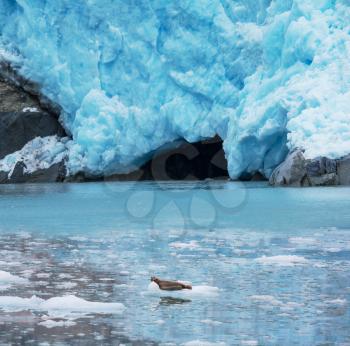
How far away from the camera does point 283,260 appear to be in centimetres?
672

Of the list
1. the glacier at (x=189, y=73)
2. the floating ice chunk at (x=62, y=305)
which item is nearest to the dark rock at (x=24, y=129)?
the glacier at (x=189, y=73)

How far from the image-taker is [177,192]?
62.6 ft

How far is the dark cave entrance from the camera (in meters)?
26.3

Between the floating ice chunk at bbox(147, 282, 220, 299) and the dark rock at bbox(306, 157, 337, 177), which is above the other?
the dark rock at bbox(306, 157, 337, 177)

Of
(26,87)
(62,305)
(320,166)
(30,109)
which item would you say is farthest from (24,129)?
(62,305)

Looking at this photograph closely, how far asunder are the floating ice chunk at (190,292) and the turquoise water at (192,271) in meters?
0.02

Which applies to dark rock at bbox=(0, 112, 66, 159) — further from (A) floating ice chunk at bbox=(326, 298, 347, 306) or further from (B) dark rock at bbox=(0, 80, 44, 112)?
(A) floating ice chunk at bbox=(326, 298, 347, 306)

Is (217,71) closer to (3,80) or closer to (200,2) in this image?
(200,2)

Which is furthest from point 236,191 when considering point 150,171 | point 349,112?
point 150,171

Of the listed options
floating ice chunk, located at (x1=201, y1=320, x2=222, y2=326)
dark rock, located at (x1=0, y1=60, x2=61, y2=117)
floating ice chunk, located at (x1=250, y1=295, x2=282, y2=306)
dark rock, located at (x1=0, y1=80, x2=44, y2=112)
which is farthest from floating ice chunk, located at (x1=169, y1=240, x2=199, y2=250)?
dark rock, located at (x1=0, y1=80, x2=44, y2=112)

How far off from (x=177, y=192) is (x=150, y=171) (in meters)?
8.44

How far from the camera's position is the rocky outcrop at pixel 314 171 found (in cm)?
1819

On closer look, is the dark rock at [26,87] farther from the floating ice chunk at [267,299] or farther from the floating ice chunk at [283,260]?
the floating ice chunk at [267,299]

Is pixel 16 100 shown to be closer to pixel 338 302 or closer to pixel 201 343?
pixel 338 302
